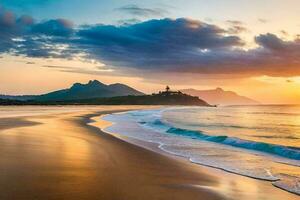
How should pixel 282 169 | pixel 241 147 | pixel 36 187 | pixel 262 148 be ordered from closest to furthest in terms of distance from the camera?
pixel 36 187 → pixel 282 169 → pixel 262 148 → pixel 241 147

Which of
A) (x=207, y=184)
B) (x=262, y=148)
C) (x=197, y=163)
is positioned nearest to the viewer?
(x=207, y=184)

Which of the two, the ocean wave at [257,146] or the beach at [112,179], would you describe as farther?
the ocean wave at [257,146]

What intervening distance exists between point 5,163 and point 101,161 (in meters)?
3.36

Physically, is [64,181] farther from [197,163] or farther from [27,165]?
[197,163]

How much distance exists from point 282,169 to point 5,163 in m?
9.51

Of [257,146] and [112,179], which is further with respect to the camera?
[257,146]

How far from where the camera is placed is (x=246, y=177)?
1202 centimetres

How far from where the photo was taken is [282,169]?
1385 centimetres

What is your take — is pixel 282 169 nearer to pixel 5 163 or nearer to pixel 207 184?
pixel 207 184

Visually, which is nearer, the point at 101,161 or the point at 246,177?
the point at 246,177

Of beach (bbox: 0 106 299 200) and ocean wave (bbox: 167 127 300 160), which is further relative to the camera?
ocean wave (bbox: 167 127 300 160)

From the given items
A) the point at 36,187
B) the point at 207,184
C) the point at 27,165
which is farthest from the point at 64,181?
the point at 207,184

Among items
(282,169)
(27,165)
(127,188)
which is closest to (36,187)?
(127,188)

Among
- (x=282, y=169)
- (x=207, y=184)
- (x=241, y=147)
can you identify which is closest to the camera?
(x=207, y=184)
